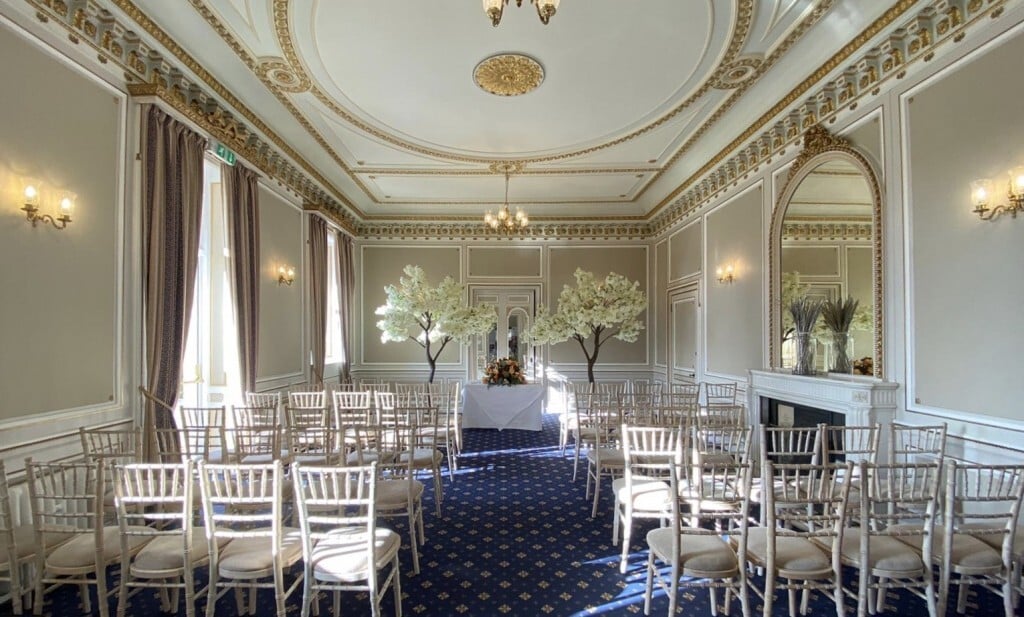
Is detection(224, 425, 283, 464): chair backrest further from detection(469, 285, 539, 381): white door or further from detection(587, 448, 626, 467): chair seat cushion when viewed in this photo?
detection(469, 285, 539, 381): white door

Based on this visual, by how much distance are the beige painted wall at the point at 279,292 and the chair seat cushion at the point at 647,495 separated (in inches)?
193

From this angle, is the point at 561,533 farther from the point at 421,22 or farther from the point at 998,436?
the point at 421,22

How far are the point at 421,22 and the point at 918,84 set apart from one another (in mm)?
4091

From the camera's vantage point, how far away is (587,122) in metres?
6.60

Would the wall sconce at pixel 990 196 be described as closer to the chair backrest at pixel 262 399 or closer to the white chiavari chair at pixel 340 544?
the white chiavari chair at pixel 340 544

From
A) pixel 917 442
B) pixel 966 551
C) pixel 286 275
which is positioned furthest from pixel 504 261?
pixel 966 551

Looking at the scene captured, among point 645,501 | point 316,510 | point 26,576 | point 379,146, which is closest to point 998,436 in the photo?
point 645,501

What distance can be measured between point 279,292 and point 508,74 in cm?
433

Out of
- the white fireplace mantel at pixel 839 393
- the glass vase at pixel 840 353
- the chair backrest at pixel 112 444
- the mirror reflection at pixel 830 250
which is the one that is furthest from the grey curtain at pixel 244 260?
the glass vase at pixel 840 353

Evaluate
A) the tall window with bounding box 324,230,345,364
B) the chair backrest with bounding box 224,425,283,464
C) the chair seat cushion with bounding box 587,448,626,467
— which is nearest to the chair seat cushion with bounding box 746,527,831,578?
the chair seat cushion with bounding box 587,448,626,467

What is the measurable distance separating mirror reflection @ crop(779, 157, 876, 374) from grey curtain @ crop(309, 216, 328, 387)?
6839 mm

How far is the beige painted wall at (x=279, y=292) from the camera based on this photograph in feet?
22.0

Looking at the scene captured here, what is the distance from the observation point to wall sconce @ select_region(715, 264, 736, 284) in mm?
7234

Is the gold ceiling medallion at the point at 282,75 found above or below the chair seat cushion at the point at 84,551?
above
